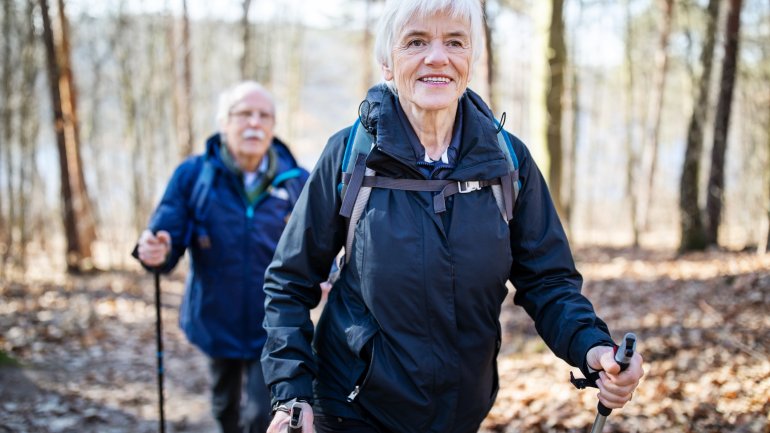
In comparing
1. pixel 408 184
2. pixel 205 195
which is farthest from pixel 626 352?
pixel 205 195

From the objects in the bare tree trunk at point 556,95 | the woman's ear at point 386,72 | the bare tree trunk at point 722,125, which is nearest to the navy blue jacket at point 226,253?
the woman's ear at point 386,72

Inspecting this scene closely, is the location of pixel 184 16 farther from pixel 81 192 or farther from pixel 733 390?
pixel 733 390

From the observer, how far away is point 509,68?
104ft

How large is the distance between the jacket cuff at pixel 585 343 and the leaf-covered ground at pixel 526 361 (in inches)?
106

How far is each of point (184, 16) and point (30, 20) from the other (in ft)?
9.14

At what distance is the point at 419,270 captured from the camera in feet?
6.77

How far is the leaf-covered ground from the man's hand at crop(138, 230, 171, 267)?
7.94 feet

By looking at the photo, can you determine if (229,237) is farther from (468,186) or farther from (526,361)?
(526,361)

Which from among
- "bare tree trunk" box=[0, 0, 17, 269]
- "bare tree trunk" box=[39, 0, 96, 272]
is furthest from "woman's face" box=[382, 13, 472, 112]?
"bare tree trunk" box=[39, 0, 96, 272]

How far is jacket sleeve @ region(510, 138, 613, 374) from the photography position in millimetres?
2221

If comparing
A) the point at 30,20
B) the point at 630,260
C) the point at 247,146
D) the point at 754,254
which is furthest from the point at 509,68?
the point at 247,146

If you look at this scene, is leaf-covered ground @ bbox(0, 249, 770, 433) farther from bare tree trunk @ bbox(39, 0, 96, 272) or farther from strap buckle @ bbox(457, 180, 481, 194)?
strap buckle @ bbox(457, 180, 481, 194)

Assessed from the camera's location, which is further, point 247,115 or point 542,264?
point 247,115

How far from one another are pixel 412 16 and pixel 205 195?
89.5 inches
